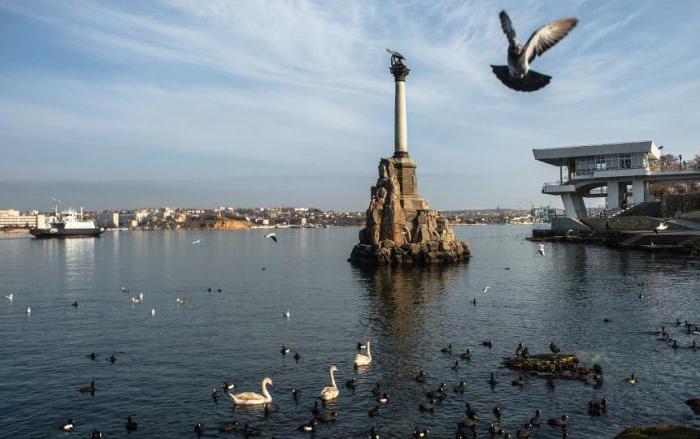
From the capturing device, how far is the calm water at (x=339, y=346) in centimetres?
2277

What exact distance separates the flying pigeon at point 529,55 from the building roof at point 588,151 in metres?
114

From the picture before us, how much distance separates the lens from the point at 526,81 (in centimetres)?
1196

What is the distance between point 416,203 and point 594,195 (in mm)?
66633

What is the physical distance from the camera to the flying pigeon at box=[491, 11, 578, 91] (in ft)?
38.8

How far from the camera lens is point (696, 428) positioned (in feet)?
68.2

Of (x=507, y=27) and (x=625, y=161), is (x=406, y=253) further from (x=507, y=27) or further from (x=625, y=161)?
(x=507, y=27)

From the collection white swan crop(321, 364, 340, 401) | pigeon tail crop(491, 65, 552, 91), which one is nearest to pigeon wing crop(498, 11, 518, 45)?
pigeon tail crop(491, 65, 552, 91)

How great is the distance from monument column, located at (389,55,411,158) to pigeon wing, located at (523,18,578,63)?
73029 millimetres

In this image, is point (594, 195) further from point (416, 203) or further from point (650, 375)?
point (650, 375)

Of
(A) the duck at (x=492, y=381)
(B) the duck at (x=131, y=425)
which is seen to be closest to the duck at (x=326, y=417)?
(B) the duck at (x=131, y=425)

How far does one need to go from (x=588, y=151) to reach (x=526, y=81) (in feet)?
387

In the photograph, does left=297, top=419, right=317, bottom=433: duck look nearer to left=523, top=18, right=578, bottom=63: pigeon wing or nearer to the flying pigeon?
the flying pigeon

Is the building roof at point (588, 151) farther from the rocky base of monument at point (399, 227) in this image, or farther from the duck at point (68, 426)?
the duck at point (68, 426)

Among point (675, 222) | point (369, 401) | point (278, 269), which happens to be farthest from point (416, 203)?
point (369, 401)
